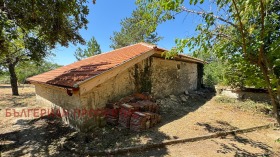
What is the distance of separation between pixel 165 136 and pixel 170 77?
19.8ft

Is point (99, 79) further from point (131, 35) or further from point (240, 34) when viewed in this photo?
point (131, 35)

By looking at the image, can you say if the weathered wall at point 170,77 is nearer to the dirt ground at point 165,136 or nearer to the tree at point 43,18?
the dirt ground at point 165,136

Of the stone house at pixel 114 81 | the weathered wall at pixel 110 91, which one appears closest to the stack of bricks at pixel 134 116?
the weathered wall at pixel 110 91

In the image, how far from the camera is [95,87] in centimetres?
688

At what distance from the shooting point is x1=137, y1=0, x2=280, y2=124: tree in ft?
8.04

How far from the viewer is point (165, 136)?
6.08 m

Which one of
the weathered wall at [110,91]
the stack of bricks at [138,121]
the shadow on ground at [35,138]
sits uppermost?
the weathered wall at [110,91]

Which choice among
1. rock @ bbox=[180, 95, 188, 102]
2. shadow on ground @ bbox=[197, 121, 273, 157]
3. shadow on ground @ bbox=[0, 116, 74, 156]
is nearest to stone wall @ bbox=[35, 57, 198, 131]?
rock @ bbox=[180, 95, 188, 102]

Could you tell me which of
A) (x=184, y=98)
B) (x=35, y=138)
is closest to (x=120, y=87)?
(x=35, y=138)

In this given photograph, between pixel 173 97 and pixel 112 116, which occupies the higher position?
pixel 173 97

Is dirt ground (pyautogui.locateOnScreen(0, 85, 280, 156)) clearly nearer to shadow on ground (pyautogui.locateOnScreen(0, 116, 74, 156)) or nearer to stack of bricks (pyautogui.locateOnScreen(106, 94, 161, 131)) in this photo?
shadow on ground (pyautogui.locateOnScreen(0, 116, 74, 156))

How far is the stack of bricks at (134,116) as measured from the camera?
6.55m

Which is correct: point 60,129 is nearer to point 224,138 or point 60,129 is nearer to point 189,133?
point 189,133

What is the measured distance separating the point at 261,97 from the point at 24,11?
13.6 meters
